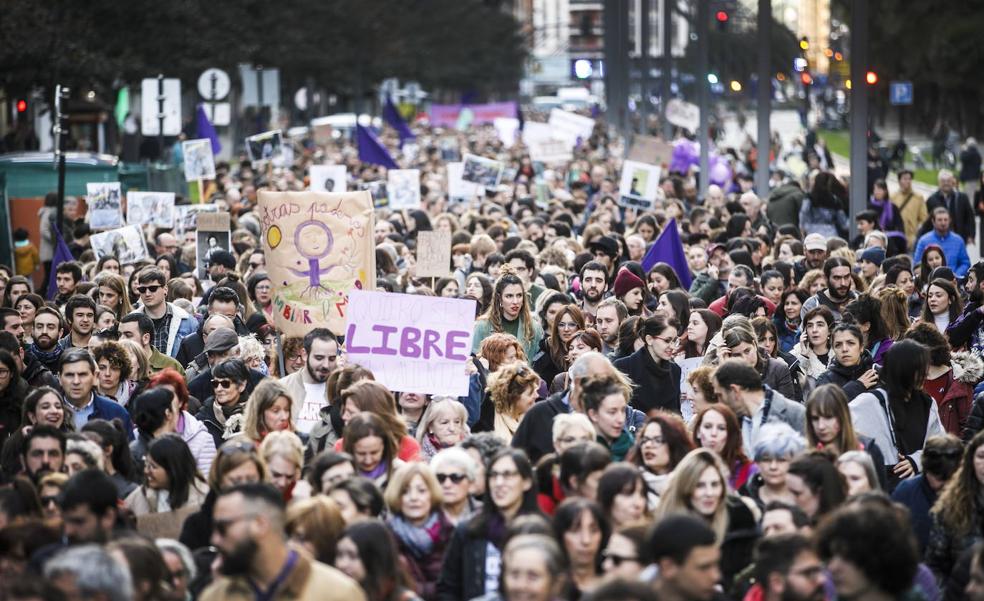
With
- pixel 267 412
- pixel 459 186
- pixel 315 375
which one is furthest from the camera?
pixel 459 186

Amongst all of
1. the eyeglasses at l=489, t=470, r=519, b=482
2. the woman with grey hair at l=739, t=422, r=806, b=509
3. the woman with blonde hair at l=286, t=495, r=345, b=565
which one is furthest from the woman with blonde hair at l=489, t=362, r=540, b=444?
the woman with blonde hair at l=286, t=495, r=345, b=565

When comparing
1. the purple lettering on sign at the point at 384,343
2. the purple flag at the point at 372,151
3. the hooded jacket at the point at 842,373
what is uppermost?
the purple flag at the point at 372,151

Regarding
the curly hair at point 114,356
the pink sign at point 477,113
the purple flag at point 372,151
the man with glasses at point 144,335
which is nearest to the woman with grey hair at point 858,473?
the curly hair at point 114,356

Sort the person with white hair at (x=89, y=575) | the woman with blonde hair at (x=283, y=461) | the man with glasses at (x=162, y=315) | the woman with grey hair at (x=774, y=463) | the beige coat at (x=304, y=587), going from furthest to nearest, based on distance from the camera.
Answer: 1. the man with glasses at (x=162, y=315)
2. the woman with blonde hair at (x=283, y=461)
3. the woman with grey hair at (x=774, y=463)
4. the beige coat at (x=304, y=587)
5. the person with white hair at (x=89, y=575)

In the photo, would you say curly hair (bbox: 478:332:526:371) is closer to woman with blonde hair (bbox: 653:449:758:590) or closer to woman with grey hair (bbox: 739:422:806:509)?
woman with grey hair (bbox: 739:422:806:509)

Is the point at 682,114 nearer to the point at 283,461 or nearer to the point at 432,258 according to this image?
the point at 432,258

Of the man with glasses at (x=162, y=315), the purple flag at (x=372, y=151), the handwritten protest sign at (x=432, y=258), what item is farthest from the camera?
the purple flag at (x=372, y=151)

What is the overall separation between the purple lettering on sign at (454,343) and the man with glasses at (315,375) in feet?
2.09

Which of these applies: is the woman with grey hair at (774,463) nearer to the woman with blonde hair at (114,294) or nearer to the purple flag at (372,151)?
the woman with blonde hair at (114,294)

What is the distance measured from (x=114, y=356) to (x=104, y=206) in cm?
1055

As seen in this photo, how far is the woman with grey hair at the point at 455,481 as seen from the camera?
836cm

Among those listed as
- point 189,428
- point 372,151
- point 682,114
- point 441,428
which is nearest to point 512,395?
point 441,428

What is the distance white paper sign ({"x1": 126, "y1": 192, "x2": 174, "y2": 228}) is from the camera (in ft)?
72.5

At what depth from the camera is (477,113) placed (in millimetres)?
73125
